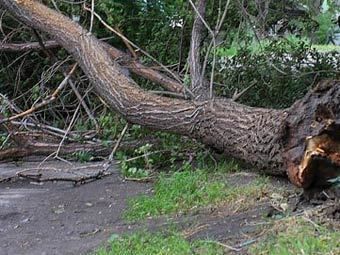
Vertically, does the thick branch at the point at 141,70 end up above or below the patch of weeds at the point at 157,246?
above

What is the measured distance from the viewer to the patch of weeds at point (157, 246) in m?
3.98

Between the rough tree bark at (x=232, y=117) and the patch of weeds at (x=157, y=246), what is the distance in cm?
100

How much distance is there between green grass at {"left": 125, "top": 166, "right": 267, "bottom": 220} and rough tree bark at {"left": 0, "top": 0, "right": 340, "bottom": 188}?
290 millimetres

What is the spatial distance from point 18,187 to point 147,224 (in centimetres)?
230

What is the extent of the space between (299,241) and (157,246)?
99 cm

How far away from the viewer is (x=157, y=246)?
4.21 metres

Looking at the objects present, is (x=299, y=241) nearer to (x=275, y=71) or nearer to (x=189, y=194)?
(x=189, y=194)

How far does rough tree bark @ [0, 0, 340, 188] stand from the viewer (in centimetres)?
462

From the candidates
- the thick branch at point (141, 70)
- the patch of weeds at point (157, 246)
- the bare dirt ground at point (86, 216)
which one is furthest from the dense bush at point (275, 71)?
the patch of weeds at point (157, 246)

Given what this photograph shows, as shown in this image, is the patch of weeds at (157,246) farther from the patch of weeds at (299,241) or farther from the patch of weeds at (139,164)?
the patch of weeds at (139,164)

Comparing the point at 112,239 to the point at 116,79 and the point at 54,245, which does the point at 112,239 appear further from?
the point at 116,79

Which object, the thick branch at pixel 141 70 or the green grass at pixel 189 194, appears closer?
the green grass at pixel 189 194

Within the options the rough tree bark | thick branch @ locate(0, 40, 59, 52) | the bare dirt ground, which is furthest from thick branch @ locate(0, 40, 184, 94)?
the bare dirt ground

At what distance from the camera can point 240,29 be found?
8.80 meters
